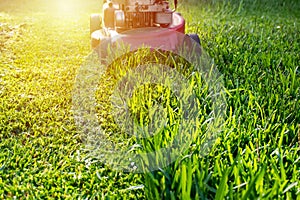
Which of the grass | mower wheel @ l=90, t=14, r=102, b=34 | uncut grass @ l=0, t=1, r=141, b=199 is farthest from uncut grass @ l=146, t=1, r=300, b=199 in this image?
mower wheel @ l=90, t=14, r=102, b=34

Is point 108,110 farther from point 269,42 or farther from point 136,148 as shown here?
point 269,42

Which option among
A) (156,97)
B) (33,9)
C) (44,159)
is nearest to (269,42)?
(156,97)

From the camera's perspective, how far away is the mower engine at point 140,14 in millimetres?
3334

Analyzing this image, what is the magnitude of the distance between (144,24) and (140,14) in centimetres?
8

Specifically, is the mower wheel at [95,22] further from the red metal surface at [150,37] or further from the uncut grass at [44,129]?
the red metal surface at [150,37]

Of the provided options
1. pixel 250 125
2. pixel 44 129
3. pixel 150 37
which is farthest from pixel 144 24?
pixel 250 125

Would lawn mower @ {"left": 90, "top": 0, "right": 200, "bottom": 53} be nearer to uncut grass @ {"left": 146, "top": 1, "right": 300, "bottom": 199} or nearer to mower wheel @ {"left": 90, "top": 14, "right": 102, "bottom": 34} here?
uncut grass @ {"left": 146, "top": 1, "right": 300, "bottom": 199}

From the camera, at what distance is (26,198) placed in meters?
1.91

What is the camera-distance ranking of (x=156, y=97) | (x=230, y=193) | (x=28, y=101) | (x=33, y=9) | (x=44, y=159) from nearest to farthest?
(x=230, y=193), (x=44, y=159), (x=156, y=97), (x=28, y=101), (x=33, y=9)

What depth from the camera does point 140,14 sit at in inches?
133

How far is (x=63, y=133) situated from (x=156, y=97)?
0.56 metres

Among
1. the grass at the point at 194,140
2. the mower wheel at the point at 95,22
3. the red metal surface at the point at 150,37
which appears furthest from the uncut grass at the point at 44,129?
the red metal surface at the point at 150,37

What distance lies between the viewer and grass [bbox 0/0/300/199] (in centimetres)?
169

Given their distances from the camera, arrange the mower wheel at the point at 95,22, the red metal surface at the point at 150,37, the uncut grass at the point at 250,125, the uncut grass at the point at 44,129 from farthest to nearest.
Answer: the mower wheel at the point at 95,22 < the red metal surface at the point at 150,37 < the uncut grass at the point at 44,129 < the uncut grass at the point at 250,125
